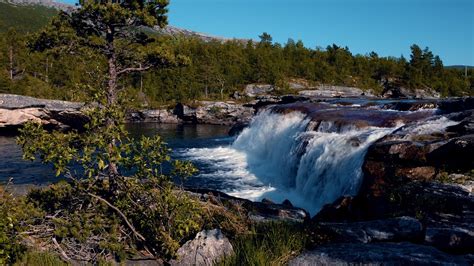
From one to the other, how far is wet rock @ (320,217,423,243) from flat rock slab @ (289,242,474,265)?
2.19 feet

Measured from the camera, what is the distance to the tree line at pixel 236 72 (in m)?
79.8

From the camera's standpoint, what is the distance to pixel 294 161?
23.2 metres

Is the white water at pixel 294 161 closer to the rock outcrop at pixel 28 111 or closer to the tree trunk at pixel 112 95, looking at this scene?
the tree trunk at pixel 112 95

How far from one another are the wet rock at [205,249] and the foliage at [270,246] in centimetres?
18

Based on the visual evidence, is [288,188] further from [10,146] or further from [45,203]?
[10,146]

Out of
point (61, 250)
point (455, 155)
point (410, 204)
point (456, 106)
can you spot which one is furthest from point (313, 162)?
point (61, 250)

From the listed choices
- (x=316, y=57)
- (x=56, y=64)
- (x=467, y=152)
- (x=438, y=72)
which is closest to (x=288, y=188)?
(x=467, y=152)

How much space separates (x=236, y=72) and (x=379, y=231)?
8994 cm

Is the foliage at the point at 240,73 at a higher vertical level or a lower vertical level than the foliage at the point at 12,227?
higher

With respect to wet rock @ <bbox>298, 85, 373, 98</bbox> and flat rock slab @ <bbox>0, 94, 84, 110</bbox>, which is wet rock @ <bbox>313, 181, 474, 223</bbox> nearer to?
flat rock slab @ <bbox>0, 94, 84, 110</bbox>

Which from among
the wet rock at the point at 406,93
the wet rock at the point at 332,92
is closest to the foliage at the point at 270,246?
the wet rock at the point at 332,92

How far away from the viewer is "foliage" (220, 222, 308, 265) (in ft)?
19.7

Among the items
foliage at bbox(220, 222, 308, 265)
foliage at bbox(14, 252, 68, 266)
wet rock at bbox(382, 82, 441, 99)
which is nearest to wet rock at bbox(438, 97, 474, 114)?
foliage at bbox(220, 222, 308, 265)

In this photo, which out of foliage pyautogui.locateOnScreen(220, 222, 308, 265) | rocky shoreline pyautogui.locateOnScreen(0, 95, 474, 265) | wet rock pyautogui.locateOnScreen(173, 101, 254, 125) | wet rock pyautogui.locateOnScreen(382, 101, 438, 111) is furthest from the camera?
wet rock pyautogui.locateOnScreen(173, 101, 254, 125)
